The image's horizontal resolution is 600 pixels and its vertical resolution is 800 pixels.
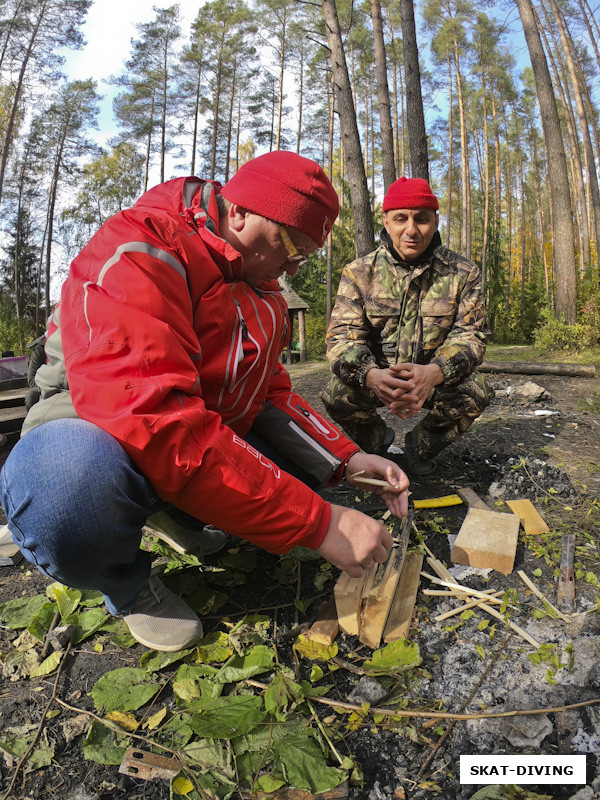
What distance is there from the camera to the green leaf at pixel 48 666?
1557mm

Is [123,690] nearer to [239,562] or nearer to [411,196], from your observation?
[239,562]

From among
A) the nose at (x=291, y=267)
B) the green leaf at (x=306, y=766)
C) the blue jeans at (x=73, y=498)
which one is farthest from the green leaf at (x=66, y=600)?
the nose at (x=291, y=267)

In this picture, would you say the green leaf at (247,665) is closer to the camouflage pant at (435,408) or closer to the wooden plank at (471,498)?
the wooden plank at (471,498)

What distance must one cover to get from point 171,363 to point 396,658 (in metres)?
1.08

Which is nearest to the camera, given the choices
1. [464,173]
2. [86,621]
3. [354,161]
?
[86,621]

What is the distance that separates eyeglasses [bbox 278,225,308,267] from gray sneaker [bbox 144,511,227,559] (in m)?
0.97

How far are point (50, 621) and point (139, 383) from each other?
1.14 metres

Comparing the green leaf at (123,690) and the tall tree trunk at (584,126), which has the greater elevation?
the tall tree trunk at (584,126)

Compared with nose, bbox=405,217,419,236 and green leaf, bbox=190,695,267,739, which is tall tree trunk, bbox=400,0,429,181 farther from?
green leaf, bbox=190,695,267,739

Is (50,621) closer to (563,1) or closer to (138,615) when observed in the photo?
(138,615)

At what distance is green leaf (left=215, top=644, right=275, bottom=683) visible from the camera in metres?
1.49

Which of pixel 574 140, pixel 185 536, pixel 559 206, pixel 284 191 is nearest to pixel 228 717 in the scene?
pixel 185 536

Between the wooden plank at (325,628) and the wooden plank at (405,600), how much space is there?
16 centimetres

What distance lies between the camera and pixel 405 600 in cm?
176
